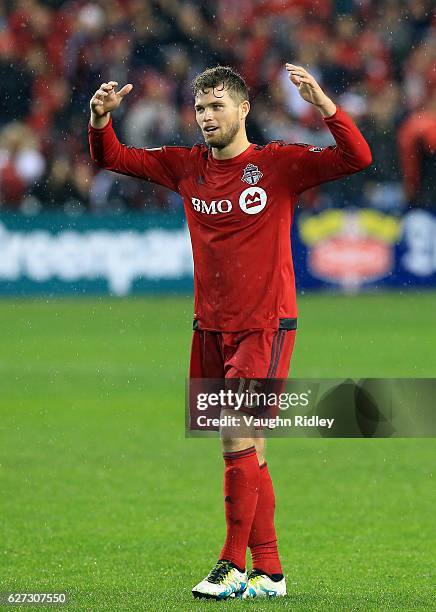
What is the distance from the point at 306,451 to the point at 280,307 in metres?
3.79

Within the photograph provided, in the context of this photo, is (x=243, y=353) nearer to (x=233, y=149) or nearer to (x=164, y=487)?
(x=233, y=149)

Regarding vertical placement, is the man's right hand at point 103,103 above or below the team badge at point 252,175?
above

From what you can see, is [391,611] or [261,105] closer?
[391,611]

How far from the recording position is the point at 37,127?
62.7 feet

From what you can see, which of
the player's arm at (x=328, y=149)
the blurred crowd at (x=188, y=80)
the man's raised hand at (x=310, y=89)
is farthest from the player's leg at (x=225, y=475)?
the blurred crowd at (x=188, y=80)

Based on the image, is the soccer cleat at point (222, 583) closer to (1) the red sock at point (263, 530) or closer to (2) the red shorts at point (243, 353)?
(1) the red sock at point (263, 530)

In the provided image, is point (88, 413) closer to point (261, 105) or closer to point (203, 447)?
point (203, 447)

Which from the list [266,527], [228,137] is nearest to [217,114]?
[228,137]

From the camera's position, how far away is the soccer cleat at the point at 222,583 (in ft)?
16.8

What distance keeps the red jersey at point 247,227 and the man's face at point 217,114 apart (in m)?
0.15

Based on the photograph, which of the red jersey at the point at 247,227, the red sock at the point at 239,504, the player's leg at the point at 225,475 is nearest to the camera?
the player's leg at the point at 225,475

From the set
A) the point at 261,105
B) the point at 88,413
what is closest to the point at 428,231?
A: the point at 261,105

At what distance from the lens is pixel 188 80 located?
1866cm

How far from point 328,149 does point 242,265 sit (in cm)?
57
